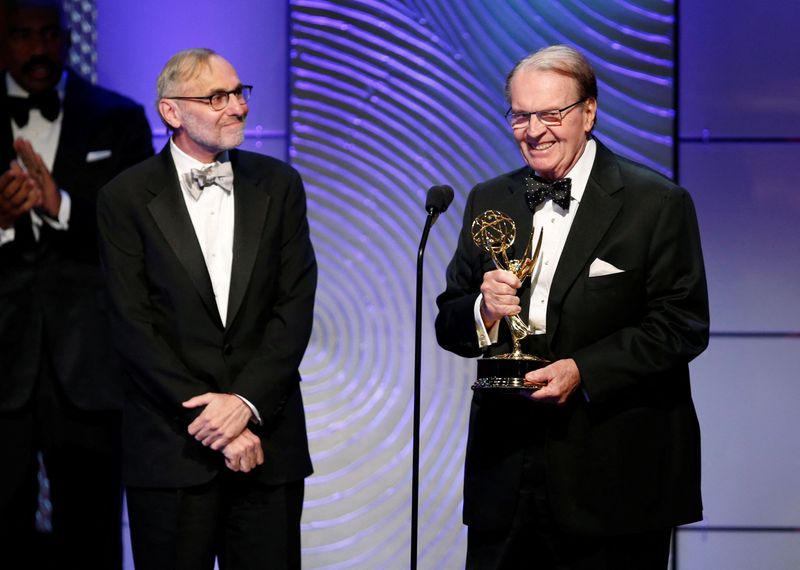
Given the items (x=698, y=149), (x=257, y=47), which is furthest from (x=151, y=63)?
(x=698, y=149)

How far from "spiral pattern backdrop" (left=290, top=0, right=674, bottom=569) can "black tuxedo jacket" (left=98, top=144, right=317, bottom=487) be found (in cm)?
123

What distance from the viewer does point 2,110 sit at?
13.9 ft

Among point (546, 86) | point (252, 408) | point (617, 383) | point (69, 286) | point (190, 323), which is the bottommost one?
point (252, 408)

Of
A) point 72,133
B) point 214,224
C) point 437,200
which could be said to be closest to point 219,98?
point 214,224

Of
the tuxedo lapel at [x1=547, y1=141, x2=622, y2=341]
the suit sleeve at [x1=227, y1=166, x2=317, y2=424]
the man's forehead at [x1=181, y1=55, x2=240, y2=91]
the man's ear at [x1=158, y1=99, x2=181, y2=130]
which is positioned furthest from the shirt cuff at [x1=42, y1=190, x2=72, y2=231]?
the tuxedo lapel at [x1=547, y1=141, x2=622, y2=341]

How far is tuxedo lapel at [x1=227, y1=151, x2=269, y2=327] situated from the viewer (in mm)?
A: 3373

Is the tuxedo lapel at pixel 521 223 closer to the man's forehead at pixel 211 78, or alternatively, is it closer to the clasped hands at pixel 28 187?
the man's forehead at pixel 211 78

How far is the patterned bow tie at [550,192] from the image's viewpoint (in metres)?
3.16

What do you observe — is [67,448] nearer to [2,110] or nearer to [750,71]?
[2,110]

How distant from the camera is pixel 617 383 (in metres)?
2.97

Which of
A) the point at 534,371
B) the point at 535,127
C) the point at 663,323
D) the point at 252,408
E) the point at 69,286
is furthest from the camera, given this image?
the point at 69,286

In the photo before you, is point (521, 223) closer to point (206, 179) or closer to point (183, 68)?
point (206, 179)

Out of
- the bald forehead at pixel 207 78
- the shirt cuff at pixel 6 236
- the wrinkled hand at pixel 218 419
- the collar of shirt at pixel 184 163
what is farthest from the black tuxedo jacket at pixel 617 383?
the shirt cuff at pixel 6 236

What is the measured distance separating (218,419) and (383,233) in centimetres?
169
